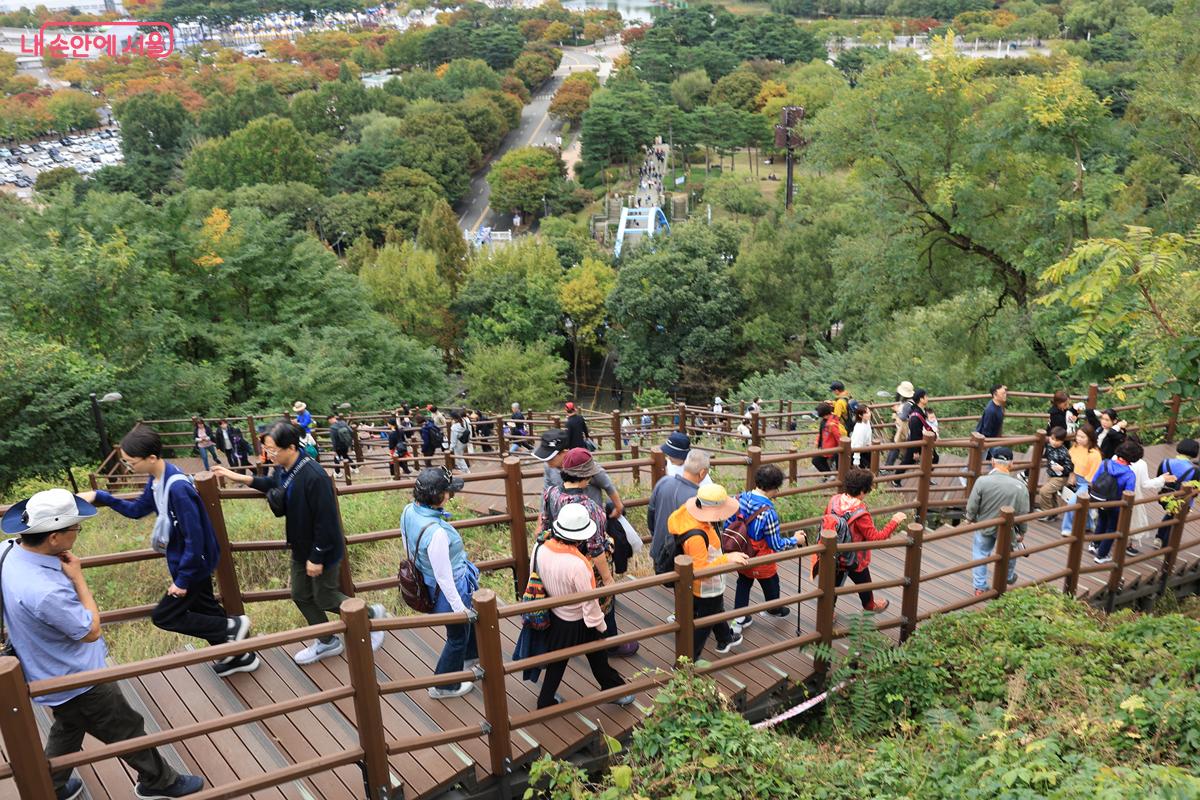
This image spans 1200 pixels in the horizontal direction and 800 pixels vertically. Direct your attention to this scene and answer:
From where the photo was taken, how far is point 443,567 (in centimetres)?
480

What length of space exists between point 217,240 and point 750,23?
4526 inches

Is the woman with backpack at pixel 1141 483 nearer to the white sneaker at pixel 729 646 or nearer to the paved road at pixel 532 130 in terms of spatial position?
the white sneaker at pixel 729 646

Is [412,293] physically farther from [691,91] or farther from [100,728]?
[691,91]

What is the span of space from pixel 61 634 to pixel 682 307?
36.5 metres

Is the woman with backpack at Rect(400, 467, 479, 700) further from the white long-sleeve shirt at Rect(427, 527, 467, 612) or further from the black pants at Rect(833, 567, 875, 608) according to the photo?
the black pants at Rect(833, 567, 875, 608)

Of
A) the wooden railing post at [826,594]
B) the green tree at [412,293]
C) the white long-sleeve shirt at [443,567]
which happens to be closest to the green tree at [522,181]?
the green tree at [412,293]

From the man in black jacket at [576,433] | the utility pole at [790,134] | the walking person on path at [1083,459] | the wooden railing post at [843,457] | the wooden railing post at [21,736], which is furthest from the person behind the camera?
the utility pole at [790,134]

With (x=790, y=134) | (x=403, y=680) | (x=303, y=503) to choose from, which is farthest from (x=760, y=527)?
(x=790, y=134)

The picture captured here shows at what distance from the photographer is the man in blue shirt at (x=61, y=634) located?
Result: 3879 mm

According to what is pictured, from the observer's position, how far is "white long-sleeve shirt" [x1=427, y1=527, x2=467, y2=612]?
15.7 feet

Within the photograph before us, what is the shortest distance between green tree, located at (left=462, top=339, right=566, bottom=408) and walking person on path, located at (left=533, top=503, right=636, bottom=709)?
34628mm

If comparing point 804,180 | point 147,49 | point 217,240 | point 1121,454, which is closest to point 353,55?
point 147,49

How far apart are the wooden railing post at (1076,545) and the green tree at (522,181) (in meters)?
68.1

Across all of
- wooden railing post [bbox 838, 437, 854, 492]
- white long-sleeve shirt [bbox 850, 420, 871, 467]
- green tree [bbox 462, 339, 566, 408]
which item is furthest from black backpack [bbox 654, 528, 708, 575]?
green tree [bbox 462, 339, 566, 408]
